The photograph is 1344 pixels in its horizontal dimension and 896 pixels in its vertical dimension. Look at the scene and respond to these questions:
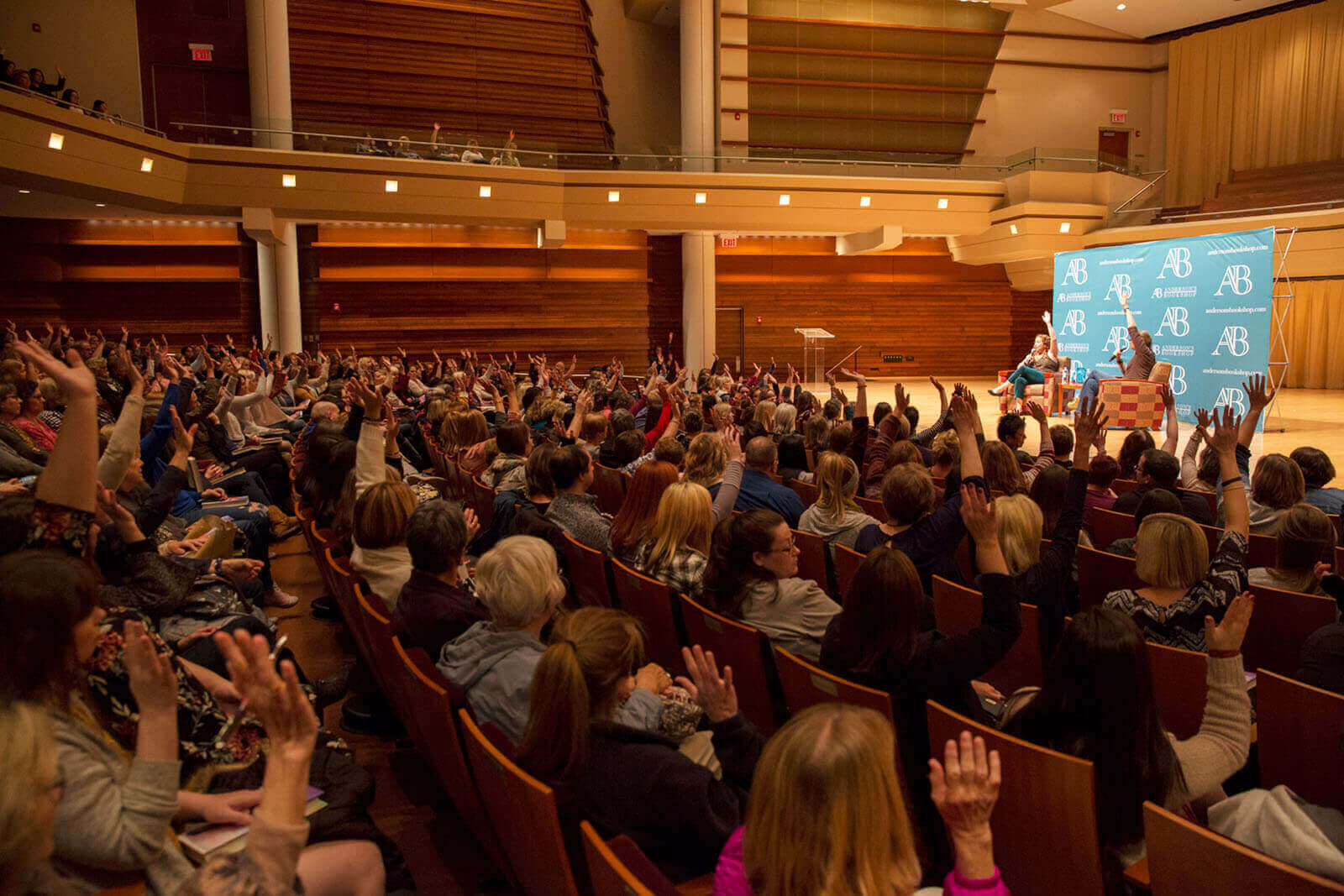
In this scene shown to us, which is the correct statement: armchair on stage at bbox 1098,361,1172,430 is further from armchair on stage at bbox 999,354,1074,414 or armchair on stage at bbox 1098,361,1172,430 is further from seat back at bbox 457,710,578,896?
seat back at bbox 457,710,578,896

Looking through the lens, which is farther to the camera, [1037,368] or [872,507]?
[1037,368]

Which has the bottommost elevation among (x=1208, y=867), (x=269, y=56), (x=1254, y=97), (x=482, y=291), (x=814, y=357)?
(x=1208, y=867)

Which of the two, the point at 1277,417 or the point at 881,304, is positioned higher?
the point at 881,304

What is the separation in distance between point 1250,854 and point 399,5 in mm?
Result: 18490

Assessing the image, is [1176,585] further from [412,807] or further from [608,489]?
[608,489]

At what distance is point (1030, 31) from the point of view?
65.6ft

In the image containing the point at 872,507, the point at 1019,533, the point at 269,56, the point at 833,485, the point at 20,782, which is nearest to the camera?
the point at 20,782

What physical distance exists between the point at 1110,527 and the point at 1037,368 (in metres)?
10.1

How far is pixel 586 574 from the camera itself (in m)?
3.64

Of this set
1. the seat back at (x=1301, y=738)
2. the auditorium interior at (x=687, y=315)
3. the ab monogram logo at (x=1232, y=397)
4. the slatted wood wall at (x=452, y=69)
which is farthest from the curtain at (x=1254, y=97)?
the seat back at (x=1301, y=738)

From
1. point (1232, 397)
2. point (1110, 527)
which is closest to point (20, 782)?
point (1110, 527)

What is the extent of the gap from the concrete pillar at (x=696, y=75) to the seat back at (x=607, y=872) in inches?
668

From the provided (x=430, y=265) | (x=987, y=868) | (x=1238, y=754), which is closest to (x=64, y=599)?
(x=987, y=868)

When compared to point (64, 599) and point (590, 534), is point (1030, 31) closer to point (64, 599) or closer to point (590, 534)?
point (590, 534)
